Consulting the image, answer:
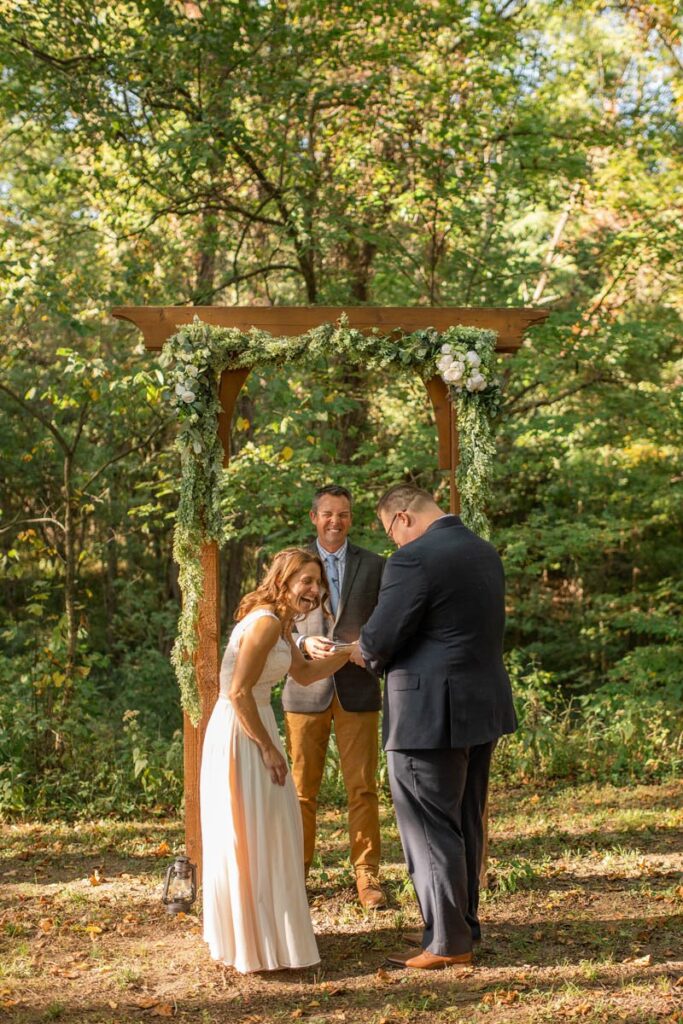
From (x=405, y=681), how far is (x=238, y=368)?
1975 millimetres

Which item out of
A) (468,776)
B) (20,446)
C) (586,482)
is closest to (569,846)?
(468,776)

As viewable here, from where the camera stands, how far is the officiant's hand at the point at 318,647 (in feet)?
16.3

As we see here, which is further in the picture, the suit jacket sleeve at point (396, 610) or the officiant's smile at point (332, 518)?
the officiant's smile at point (332, 518)

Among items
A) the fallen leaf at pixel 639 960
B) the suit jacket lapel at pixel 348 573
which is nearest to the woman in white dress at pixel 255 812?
the suit jacket lapel at pixel 348 573

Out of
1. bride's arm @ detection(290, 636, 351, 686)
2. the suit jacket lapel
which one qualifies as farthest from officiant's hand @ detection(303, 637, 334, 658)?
the suit jacket lapel

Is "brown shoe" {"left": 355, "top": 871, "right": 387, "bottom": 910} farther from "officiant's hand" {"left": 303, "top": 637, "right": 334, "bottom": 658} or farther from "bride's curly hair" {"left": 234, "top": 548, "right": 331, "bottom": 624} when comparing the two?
"bride's curly hair" {"left": 234, "top": 548, "right": 331, "bottom": 624}

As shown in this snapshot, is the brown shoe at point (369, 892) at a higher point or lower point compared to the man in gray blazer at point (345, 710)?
lower

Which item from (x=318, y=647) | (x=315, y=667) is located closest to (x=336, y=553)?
(x=318, y=647)

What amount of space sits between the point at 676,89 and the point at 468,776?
887 centimetres

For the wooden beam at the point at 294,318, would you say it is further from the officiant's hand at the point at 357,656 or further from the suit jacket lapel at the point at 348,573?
the officiant's hand at the point at 357,656

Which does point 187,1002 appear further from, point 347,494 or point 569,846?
point 569,846

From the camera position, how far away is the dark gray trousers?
172 inches

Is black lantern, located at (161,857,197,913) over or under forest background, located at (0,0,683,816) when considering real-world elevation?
under

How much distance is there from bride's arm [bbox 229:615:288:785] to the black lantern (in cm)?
123
